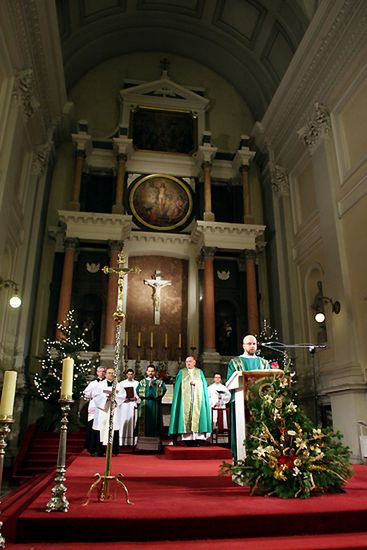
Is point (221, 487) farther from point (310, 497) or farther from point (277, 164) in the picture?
point (277, 164)

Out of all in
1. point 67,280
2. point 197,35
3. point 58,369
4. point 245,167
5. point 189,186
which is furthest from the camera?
point 197,35

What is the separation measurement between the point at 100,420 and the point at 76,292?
6.89 metres

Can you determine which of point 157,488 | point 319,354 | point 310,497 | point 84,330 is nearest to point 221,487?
point 157,488

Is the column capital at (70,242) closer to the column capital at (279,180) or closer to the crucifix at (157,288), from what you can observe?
Result: the crucifix at (157,288)

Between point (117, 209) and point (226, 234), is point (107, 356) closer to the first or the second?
point (117, 209)

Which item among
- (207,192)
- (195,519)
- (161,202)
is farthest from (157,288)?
(195,519)

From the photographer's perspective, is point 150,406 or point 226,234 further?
point 226,234

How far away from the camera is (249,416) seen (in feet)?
16.1

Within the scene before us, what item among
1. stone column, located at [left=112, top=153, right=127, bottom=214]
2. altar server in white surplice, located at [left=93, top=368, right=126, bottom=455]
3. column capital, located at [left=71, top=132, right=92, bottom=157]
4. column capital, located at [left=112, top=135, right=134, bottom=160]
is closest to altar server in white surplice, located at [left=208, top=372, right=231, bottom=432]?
altar server in white surplice, located at [left=93, top=368, right=126, bottom=455]

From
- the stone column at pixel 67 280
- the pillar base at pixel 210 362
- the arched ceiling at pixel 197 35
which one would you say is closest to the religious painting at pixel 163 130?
the arched ceiling at pixel 197 35

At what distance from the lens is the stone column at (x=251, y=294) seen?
13.5m

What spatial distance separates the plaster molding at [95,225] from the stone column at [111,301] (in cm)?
28

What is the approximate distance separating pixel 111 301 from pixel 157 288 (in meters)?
1.70

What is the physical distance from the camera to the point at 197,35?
1711 cm
